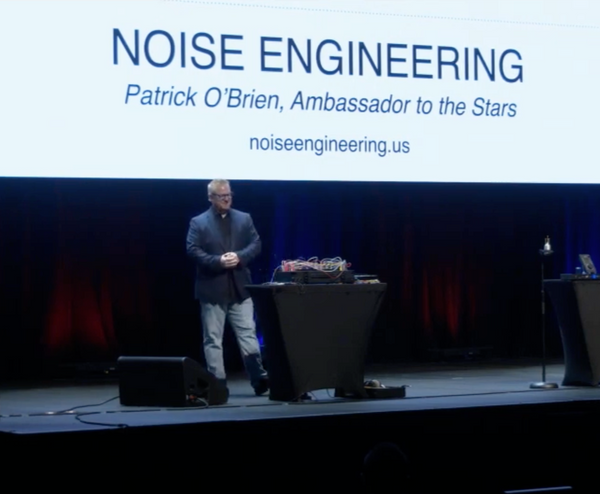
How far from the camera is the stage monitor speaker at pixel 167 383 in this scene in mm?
7160

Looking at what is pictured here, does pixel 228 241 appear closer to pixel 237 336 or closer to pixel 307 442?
pixel 237 336

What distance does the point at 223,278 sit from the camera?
803cm

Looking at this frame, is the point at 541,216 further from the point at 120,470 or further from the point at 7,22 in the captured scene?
the point at 120,470

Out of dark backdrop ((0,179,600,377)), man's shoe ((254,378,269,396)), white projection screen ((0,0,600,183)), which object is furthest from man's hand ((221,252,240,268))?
dark backdrop ((0,179,600,377))

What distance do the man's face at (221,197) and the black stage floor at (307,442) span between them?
125cm

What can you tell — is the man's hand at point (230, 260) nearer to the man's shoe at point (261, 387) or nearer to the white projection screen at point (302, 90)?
the man's shoe at point (261, 387)

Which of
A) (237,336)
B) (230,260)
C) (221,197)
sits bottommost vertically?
(237,336)

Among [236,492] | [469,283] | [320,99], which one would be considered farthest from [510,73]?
[236,492]

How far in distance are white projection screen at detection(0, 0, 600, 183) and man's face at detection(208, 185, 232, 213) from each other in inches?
31.5

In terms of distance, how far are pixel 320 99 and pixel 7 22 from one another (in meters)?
2.22

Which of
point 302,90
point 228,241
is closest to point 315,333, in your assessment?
point 228,241

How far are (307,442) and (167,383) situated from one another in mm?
1224

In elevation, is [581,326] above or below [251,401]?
above

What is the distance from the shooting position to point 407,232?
433 inches
